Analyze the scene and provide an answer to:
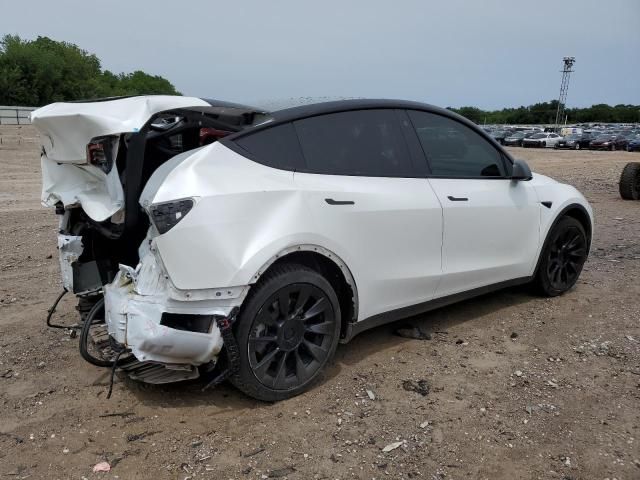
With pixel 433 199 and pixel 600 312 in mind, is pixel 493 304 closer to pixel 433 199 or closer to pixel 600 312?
pixel 600 312

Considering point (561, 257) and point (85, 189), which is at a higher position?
point (85, 189)

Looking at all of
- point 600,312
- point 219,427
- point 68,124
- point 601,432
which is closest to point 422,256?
point 601,432

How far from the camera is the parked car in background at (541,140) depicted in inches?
2009

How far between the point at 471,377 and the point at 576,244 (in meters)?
2.26

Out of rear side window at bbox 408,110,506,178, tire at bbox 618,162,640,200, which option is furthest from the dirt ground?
tire at bbox 618,162,640,200

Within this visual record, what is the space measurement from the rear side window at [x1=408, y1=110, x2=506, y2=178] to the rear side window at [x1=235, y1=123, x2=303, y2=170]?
42.0 inches

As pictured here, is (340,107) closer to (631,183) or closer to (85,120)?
(85,120)

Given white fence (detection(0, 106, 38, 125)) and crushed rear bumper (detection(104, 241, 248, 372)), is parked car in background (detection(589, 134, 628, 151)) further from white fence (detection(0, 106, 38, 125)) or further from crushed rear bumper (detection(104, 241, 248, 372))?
crushed rear bumper (detection(104, 241, 248, 372))

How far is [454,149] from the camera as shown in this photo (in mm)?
4156

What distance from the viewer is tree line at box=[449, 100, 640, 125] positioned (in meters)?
130

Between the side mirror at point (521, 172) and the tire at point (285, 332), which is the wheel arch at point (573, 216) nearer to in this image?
the side mirror at point (521, 172)

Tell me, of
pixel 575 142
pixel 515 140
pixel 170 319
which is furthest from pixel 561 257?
pixel 515 140

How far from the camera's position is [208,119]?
10.8ft

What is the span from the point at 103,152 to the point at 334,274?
152 centimetres
